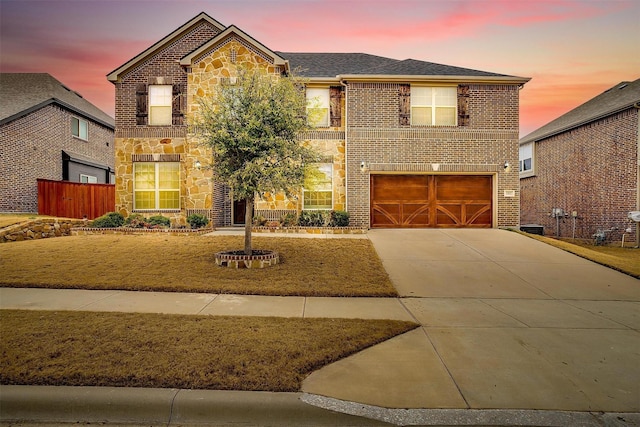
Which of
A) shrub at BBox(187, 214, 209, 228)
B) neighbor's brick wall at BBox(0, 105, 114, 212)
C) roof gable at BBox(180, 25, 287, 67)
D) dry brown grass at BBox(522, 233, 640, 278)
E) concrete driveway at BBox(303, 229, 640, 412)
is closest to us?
concrete driveway at BBox(303, 229, 640, 412)

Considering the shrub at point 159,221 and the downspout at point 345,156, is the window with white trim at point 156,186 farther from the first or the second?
the downspout at point 345,156

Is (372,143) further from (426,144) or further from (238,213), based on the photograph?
(238,213)

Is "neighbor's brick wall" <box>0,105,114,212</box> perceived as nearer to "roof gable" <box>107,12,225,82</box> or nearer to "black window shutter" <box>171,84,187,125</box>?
"roof gable" <box>107,12,225,82</box>

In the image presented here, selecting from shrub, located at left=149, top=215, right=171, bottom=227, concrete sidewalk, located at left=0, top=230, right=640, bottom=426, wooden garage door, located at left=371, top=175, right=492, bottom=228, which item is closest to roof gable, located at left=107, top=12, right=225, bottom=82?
shrub, located at left=149, top=215, right=171, bottom=227

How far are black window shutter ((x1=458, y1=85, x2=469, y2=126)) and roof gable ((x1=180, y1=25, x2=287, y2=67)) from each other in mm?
7801

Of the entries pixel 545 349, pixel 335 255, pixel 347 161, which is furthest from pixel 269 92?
pixel 545 349

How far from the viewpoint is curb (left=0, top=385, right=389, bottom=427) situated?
335 cm

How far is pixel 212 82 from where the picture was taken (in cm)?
1577

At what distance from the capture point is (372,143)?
51.7ft

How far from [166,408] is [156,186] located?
48.5ft

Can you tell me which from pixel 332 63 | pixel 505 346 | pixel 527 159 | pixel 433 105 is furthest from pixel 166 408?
pixel 527 159

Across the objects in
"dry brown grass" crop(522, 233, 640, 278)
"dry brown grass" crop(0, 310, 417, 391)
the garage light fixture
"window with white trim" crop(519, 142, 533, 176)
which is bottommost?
"dry brown grass" crop(0, 310, 417, 391)

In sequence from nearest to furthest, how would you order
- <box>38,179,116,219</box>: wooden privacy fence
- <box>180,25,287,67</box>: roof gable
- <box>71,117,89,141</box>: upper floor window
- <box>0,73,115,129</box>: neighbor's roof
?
<box>180,25,287,67</box>: roof gable < <box>38,179,116,219</box>: wooden privacy fence < <box>0,73,115,129</box>: neighbor's roof < <box>71,117,89,141</box>: upper floor window

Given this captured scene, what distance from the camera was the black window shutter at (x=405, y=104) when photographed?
15.8 meters
